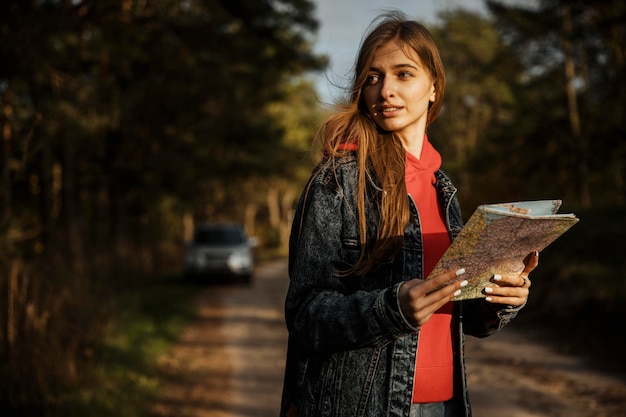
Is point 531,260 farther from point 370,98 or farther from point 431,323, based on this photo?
point 370,98

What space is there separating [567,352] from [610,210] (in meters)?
4.52

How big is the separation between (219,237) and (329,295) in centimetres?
1969

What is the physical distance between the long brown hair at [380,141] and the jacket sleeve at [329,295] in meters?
0.06

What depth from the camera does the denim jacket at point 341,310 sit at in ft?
5.75

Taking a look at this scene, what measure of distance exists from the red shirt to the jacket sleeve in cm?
21


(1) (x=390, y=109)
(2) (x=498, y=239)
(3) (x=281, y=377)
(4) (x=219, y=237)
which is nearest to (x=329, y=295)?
(2) (x=498, y=239)

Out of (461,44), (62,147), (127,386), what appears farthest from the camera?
(461,44)

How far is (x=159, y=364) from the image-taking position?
898 cm

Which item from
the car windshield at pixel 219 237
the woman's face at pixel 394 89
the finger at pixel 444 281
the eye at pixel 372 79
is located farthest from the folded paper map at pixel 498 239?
the car windshield at pixel 219 237

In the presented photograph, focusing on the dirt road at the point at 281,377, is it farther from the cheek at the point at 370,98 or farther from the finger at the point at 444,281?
the finger at the point at 444,281

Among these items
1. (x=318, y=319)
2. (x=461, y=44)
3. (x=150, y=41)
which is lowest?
(x=318, y=319)

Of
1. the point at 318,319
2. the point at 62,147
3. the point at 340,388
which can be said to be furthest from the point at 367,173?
the point at 62,147

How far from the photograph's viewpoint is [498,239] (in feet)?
5.35

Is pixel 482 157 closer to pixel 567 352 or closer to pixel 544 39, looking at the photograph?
pixel 544 39
